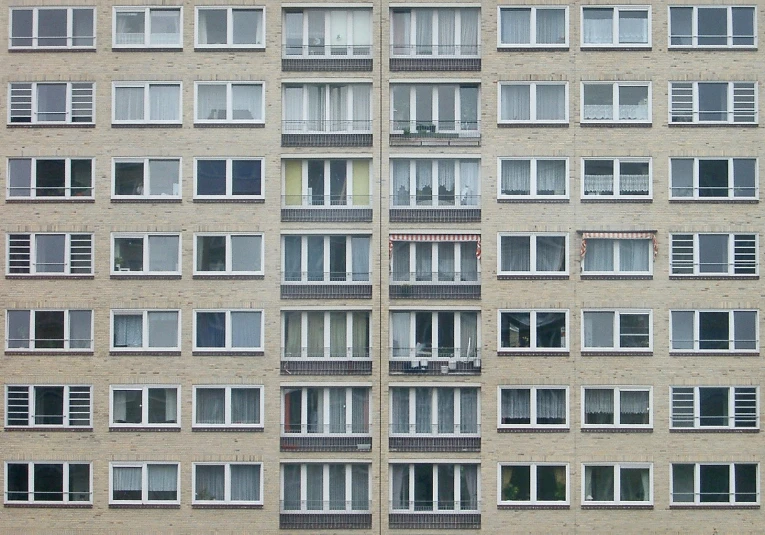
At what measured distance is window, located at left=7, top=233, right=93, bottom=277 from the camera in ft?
151

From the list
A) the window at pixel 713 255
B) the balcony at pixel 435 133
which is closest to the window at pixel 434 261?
the balcony at pixel 435 133

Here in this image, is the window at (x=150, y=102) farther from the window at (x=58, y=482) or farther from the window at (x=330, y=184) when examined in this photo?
the window at (x=58, y=482)

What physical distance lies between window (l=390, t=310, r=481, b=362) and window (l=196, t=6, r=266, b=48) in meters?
13.1

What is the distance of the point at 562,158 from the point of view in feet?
150

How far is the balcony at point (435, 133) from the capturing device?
45906mm

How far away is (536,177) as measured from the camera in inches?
1802

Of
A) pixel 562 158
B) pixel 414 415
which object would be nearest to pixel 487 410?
pixel 414 415

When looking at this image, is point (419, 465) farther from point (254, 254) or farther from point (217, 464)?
point (254, 254)

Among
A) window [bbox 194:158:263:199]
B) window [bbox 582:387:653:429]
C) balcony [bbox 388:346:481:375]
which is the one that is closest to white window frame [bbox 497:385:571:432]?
window [bbox 582:387:653:429]

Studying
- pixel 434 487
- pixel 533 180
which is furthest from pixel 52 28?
pixel 434 487

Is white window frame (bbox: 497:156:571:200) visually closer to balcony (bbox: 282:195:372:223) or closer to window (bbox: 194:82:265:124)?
balcony (bbox: 282:195:372:223)

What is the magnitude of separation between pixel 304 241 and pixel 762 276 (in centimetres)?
1905

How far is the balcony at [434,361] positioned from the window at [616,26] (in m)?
14.0

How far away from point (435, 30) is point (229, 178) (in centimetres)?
1069
